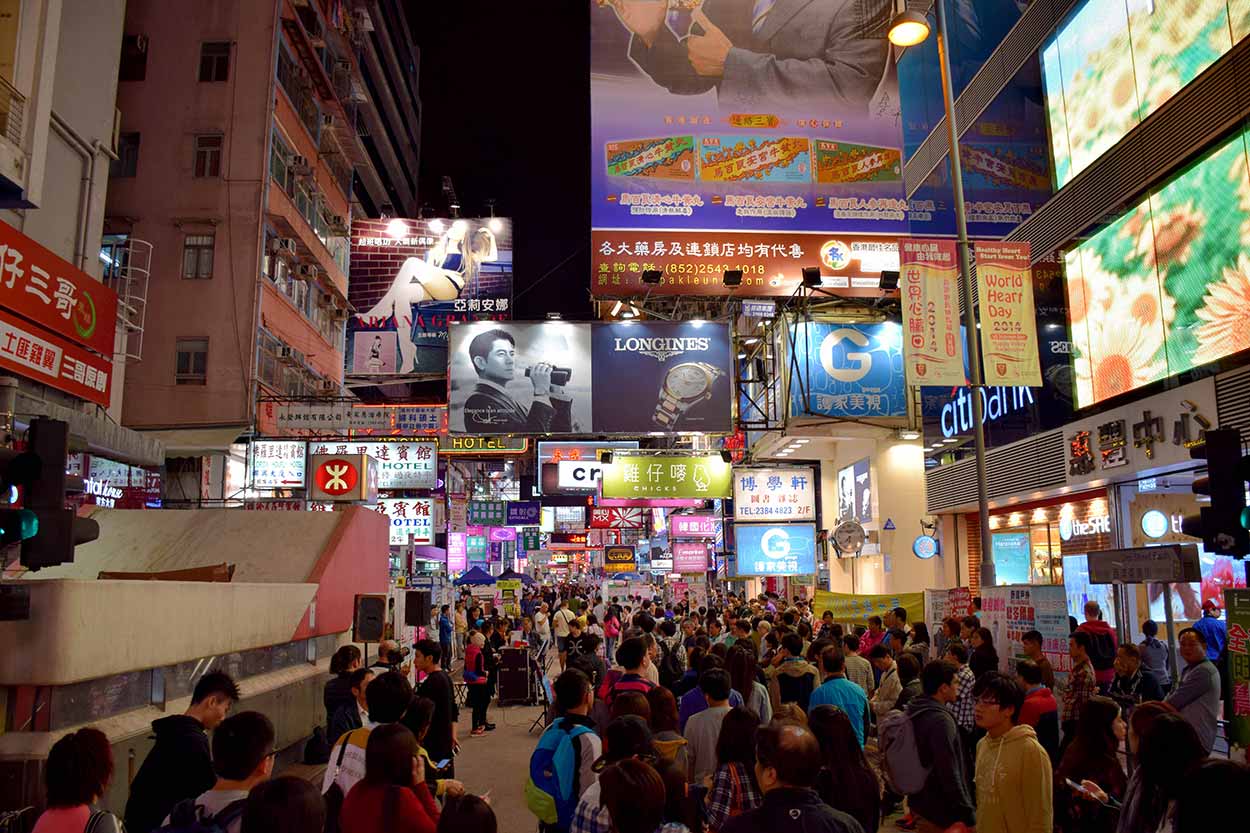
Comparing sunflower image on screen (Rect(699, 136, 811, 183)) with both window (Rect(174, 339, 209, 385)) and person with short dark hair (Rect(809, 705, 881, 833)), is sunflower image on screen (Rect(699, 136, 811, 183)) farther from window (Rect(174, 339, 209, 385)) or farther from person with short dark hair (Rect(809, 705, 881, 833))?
person with short dark hair (Rect(809, 705, 881, 833))

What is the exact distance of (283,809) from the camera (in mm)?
3359

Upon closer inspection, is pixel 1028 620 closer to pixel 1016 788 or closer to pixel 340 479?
pixel 1016 788

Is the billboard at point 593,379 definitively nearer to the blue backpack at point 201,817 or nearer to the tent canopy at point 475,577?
the blue backpack at point 201,817

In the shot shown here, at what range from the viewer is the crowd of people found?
140 inches

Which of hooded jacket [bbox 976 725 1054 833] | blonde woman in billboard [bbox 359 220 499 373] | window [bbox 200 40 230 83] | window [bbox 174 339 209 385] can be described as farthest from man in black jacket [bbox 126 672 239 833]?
blonde woman in billboard [bbox 359 220 499 373]

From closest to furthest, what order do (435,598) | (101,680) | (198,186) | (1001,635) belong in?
1. (101,680)
2. (1001,635)
3. (198,186)
4. (435,598)

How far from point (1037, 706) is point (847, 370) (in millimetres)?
12898

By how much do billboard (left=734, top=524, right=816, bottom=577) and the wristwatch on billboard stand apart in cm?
699

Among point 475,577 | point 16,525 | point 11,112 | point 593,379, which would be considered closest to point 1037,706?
point 16,525

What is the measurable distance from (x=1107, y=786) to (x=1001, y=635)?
6.19m

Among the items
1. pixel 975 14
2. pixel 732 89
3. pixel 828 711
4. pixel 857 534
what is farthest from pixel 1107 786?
pixel 975 14

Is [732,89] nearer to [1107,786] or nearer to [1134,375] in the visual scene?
[1134,375]

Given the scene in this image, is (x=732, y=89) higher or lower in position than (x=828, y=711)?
higher

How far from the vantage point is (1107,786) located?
17.5ft
